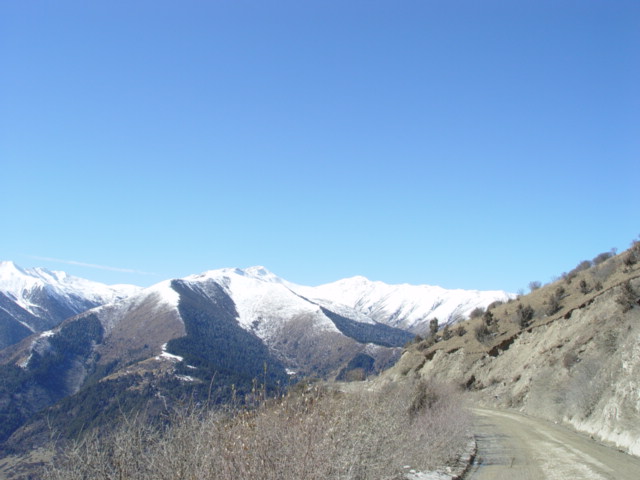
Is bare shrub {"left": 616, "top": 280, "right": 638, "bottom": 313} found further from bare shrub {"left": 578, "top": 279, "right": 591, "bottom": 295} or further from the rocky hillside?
bare shrub {"left": 578, "top": 279, "right": 591, "bottom": 295}

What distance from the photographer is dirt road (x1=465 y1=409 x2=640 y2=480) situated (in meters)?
13.6

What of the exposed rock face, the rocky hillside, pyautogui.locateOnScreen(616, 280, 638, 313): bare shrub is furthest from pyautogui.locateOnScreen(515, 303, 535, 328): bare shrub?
pyautogui.locateOnScreen(616, 280, 638, 313): bare shrub

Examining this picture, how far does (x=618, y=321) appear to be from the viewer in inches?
1141

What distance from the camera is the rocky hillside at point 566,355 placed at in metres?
21.0

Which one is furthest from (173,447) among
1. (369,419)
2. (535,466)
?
(535,466)

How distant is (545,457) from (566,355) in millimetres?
17783

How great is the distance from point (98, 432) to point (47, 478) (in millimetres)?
1555

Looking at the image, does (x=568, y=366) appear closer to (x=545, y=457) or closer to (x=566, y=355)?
(x=566, y=355)

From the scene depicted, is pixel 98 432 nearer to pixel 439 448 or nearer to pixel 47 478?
pixel 47 478

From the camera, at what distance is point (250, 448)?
764 centimetres

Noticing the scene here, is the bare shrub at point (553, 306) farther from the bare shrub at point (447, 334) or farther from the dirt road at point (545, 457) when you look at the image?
the dirt road at point (545, 457)

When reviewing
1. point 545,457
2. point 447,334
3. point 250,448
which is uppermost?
point 447,334

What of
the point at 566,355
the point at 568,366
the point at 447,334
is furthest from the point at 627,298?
the point at 447,334

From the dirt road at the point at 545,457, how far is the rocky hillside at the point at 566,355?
1406 millimetres
